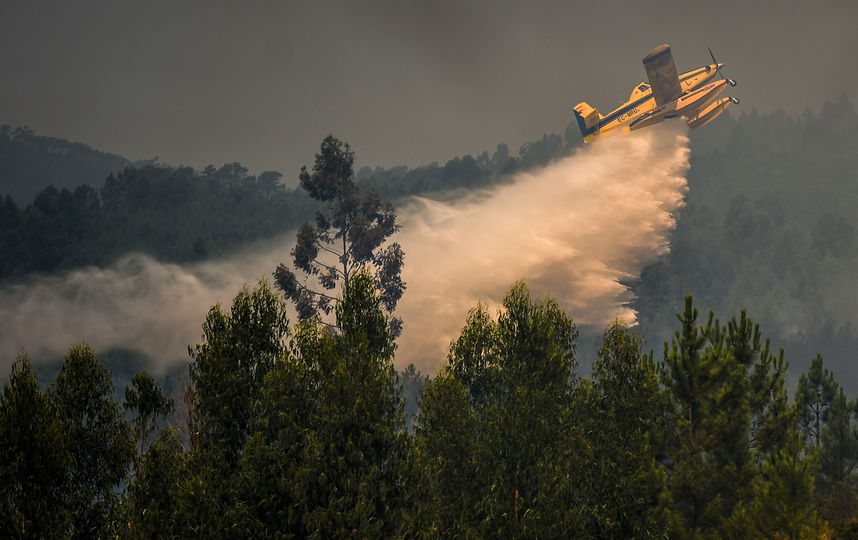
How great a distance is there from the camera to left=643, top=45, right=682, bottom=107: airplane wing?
66.3 m

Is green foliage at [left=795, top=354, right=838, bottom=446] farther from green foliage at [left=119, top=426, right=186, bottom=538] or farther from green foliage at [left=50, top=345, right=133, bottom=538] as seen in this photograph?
green foliage at [left=50, top=345, right=133, bottom=538]

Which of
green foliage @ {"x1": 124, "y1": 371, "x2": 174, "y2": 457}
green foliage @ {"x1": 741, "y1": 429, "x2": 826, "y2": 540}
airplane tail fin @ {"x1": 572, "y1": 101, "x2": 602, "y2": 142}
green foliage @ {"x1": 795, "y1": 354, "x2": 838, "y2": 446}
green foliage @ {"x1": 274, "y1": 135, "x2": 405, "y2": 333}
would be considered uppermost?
airplane tail fin @ {"x1": 572, "y1": 101, "x2": 602, "y2": 142}

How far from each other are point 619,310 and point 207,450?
54955mm

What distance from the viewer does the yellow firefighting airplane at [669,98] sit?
2628 inches

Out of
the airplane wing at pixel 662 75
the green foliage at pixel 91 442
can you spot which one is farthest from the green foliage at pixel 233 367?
the airplane wing at pixel 662 75

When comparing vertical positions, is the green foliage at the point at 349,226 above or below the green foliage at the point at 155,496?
above

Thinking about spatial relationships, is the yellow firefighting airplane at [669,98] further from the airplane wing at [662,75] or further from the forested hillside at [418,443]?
the forested hillside at [418,443]

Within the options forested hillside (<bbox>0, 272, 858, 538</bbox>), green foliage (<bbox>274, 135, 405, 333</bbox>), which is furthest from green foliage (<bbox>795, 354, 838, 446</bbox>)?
green foliage (<bbox>274, 135, 405, 333</bbox>)

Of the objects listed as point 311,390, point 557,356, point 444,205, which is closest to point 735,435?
point 557,356

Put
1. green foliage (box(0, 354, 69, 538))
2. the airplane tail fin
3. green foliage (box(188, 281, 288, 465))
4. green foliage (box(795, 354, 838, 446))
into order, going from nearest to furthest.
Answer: green foliage (box(0, 354, 69, 538)), green foliage (box(188, 281, 288, 465)), green foliage (box(795, 354, 838, 446)), the airplane tail fin

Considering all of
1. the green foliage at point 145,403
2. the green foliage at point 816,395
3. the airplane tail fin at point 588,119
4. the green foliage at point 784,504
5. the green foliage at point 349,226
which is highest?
the airplane tail fin at point 588,119

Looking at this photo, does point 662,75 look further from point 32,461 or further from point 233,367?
point 32,461

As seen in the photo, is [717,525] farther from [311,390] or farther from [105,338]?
[105,338]

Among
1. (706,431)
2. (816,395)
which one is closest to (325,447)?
(706,431)
